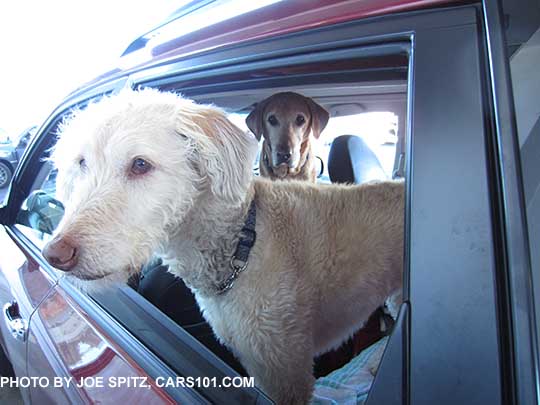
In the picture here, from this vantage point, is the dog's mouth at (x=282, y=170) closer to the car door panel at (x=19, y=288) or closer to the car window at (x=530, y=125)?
the car door panel at (x=19, y=288)

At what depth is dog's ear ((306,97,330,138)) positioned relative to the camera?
10.2ft

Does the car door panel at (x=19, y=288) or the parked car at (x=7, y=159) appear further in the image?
the parked car at (x=7, y=159)

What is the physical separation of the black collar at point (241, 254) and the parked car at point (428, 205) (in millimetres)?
256

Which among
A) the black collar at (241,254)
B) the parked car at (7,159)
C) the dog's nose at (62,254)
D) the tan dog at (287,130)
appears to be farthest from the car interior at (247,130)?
the parked car at (7,159)

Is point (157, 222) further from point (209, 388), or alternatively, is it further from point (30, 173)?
point (30, 173)

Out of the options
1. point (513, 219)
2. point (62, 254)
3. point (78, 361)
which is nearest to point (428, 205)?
point (513, 219)

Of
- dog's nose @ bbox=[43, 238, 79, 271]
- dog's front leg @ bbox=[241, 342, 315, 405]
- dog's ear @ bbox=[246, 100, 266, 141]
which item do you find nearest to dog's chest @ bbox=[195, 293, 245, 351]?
dog's front leg @ bbox=[241, 342, 315, 405]

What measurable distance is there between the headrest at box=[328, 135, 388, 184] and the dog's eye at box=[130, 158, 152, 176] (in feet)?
6.49

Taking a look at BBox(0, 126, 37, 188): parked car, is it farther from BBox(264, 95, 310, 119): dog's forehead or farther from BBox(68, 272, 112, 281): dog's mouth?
BBox(68, 272, 112, 281): dog's mouth

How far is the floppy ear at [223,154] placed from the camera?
1312 mm

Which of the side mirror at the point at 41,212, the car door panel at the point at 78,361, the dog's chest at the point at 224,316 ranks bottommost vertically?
the car door panel at the point at 78,361

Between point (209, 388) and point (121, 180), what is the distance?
27.2 inches

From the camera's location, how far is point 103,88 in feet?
6.46

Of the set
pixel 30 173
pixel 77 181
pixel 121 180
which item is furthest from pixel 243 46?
pixel 30 173
